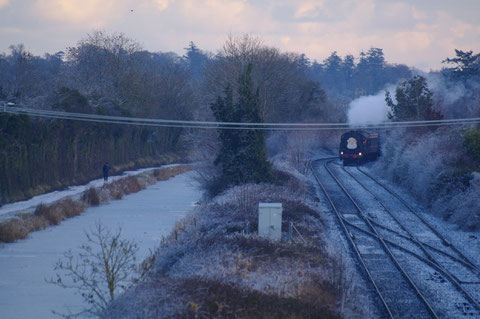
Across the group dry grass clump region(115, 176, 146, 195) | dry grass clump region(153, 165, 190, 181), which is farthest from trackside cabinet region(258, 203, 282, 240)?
dry grass clump region(153, 165, 190, 181)

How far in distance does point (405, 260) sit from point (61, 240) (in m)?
15.6

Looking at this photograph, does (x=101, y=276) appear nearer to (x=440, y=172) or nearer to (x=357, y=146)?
(x=440, y=172)

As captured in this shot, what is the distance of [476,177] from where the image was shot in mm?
20922

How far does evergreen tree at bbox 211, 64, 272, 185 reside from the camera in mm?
23875

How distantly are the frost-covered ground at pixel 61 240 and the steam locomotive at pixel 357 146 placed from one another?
40.1 feet

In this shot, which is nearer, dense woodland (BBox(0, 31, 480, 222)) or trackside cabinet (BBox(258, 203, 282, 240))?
trackside cabinet (BBox(258, 203, 282, 240))

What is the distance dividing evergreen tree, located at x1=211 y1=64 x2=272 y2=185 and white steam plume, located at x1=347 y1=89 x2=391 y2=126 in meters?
19.9

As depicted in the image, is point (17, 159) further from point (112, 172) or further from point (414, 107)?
point (414, 107)

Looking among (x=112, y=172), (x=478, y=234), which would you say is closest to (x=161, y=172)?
(x=112, y=172)

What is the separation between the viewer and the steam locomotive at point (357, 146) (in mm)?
37138

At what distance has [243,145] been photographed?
2408 centimetres

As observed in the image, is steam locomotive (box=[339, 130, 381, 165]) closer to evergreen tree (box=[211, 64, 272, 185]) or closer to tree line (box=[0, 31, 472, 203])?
tree line (box=[0, 31, 472, 203])

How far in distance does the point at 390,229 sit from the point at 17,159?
21.8 meters

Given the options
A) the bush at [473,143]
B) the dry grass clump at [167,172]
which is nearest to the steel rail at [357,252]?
the bush at [473,143]
